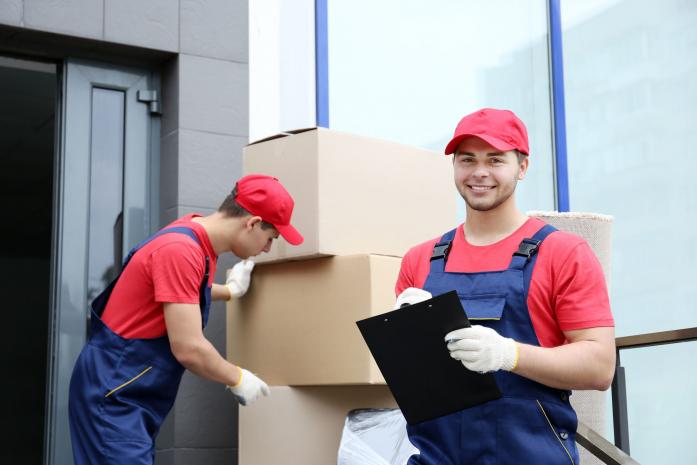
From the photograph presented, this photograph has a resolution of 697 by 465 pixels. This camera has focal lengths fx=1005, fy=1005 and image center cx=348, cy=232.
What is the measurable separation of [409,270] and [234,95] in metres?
1.64

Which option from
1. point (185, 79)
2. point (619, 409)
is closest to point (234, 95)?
point (185, 79)

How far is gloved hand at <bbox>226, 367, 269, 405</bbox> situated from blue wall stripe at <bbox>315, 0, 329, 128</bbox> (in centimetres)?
128

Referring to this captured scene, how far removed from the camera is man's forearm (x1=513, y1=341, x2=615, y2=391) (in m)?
1.78

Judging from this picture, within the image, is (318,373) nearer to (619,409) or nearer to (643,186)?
(619,409)

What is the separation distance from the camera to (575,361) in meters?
1.79

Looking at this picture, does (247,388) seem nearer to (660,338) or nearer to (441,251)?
(441,251)

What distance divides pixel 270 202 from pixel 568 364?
126 cm

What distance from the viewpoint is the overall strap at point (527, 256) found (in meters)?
1.91

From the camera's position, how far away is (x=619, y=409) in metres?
2.49

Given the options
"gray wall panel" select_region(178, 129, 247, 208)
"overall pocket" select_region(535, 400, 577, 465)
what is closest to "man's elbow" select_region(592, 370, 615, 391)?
"overall pocket" select_region(535, 400, 577, 465)

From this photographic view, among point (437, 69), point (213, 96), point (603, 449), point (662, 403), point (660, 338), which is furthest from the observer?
point (662, 403)

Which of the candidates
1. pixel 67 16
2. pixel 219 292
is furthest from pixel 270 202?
pixel 67 16

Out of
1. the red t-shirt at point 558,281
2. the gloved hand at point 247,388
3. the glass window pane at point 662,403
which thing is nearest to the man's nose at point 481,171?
the red t-shirt at point 558,281

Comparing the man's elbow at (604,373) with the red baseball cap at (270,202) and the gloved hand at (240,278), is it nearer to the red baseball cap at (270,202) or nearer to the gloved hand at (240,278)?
the red baseball cap at (270,202)
